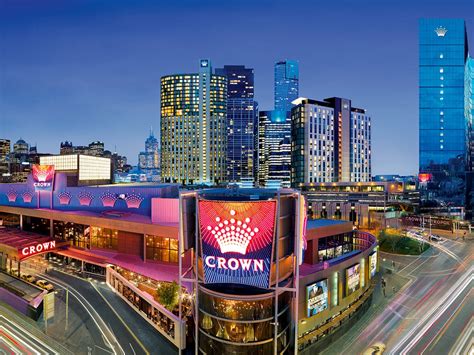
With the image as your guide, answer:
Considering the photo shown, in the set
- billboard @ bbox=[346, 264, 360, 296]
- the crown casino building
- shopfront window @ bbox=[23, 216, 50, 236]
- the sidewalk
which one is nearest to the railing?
the crown casino building

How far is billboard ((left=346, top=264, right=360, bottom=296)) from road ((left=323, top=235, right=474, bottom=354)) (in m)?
3.25

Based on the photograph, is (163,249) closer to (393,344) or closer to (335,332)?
(335,332)

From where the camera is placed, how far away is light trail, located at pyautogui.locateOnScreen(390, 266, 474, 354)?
25703 mm

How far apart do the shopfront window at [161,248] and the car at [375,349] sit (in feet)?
67.8

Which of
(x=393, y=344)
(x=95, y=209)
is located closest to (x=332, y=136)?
(x=95, y=209)

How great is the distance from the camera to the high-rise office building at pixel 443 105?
4493 inches

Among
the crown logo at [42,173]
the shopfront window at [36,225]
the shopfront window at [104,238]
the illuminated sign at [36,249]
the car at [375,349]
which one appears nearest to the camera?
the car at [375,349]

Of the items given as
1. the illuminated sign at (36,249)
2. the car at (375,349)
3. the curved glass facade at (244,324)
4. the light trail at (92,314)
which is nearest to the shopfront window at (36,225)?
the illuminated sign at (36,249)

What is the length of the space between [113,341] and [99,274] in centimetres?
1483

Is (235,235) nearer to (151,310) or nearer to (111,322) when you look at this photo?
(151,310)

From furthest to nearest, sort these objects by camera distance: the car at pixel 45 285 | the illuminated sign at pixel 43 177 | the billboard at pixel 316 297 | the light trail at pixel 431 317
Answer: the illuminated sign at pixel 43 177, the car at pixel 45 285, the light trail at pixel 431 317, the billboard at pixel 316 297

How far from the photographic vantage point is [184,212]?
2062 cm

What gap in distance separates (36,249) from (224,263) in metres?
30.3

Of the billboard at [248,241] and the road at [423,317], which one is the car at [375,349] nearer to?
the road at [423,317]
